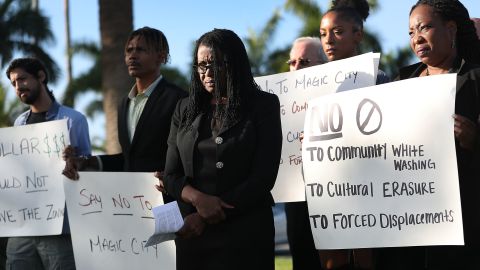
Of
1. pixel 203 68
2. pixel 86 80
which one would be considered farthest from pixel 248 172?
pixel 86 80

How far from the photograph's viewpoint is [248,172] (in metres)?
4.09

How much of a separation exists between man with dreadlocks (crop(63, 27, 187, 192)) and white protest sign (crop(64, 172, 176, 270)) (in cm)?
10

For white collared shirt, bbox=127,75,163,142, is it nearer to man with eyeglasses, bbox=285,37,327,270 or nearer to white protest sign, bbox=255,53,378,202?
white protest sign, bbox=255,53,378,202

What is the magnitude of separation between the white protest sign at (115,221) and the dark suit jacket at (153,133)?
3.5 inches

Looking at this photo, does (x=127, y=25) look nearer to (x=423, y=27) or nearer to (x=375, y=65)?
(x=375, y=65)

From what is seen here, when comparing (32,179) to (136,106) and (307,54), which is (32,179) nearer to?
(136,106)

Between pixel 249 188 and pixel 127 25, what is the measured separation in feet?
24.2

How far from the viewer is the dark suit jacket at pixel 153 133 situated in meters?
5.03

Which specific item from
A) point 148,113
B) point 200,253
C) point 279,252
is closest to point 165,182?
point 200,253

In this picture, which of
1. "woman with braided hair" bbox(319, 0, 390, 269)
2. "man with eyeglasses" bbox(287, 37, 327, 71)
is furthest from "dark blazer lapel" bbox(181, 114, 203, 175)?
"man with eyeglasses" bbox(287, 37, 327, 71)

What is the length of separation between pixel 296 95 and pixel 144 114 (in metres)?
0.97

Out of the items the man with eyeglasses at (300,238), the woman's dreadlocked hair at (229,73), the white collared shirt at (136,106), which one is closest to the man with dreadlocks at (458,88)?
the woman's dreadlocked hair at (229,73)

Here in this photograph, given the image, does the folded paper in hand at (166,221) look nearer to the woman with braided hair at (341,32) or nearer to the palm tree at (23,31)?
the woman with braided hair at (341,32)

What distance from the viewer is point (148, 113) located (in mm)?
5059
